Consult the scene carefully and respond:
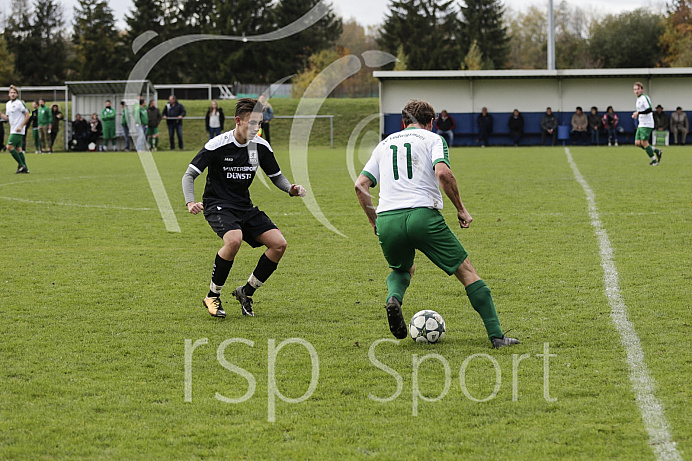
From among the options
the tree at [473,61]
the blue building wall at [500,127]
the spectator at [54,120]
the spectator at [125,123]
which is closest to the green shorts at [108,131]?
the spectator at [125,123]

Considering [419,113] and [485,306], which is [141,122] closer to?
[419,113]

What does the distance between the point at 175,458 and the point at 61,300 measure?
3940 mm

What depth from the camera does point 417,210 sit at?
5836 millimetres

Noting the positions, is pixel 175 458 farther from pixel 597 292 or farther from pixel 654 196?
pixel 654 196

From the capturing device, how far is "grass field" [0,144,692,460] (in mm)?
4121

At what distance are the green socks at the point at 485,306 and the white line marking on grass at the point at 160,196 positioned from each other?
22.2 feet

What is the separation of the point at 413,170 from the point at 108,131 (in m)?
29.7

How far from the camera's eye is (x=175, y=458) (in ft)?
12.7

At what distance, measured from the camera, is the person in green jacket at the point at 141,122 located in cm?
3131

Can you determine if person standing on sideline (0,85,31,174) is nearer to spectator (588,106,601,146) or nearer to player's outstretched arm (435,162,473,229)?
player's outstretched arm (435,162,473,229)

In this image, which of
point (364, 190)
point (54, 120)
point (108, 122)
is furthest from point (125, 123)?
point (364, 190)

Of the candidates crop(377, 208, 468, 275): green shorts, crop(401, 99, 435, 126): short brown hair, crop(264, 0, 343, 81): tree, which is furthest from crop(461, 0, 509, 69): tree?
crop(377, 208, 468, 275): green shorts

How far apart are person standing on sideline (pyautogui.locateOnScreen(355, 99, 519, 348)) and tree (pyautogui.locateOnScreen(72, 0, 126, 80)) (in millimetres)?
61804

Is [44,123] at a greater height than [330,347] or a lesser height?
greater
